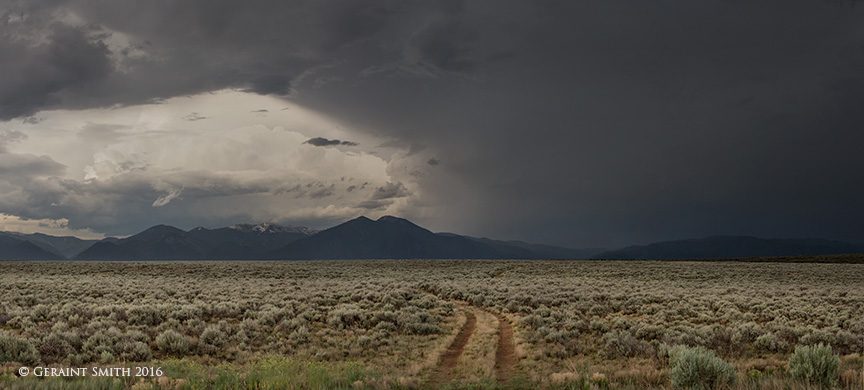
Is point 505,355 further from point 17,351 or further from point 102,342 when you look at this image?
point 17,351

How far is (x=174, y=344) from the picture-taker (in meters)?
13.0

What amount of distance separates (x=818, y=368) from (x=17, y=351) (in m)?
19.6

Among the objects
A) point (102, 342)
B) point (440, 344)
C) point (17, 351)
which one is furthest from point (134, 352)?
point (440, 344)

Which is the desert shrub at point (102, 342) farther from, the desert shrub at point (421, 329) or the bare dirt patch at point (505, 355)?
the bare dirt patch at point (505, 355)

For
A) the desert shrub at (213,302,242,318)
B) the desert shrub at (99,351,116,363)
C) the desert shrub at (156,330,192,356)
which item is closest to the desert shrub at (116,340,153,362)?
the desert shrub at (99,351,116,363)

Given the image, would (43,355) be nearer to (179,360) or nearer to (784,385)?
(179,360)

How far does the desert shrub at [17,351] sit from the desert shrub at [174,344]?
293 cm

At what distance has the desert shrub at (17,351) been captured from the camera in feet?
35.1

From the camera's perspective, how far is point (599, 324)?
16.3 metres

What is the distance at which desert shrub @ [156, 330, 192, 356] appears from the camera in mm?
12883

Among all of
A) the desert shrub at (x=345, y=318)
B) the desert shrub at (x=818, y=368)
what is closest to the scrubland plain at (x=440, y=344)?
the desert shrub at (x=818, y=368)

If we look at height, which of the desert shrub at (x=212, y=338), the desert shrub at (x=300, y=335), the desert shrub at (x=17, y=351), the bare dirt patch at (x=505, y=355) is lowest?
the bare dirt patch at (x=505, y=355)

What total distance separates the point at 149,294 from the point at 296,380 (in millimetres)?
23359

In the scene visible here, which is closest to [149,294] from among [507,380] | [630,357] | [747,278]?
[507,380]
